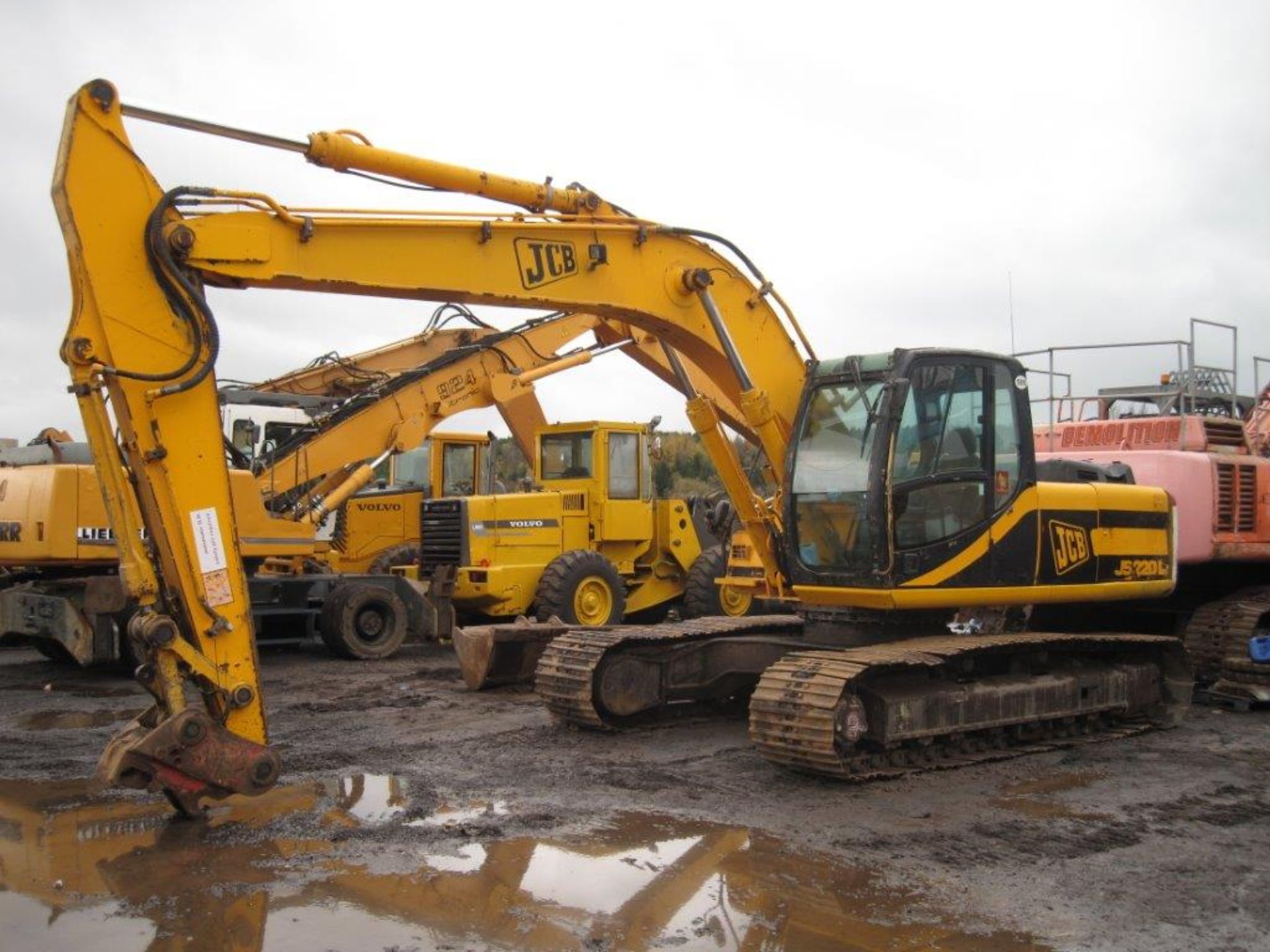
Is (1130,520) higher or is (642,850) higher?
(1130,520)

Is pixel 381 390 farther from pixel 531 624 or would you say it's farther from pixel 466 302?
pixel 466 302

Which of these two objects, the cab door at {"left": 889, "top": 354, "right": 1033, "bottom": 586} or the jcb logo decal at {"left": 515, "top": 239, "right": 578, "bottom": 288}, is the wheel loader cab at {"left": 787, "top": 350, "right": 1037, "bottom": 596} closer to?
the cab door at {"left": 889, "top": 354, "right": 1033, "bottom": 586}

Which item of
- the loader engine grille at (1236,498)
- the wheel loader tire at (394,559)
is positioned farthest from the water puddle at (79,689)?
the loader engine grille at (1236,498)

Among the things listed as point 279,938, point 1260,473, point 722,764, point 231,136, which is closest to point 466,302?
point 231,136

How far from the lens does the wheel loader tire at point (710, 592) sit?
14.4 m

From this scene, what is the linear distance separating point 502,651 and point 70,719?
132 inches

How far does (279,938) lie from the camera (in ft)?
15.6

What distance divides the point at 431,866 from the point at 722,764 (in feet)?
8.71

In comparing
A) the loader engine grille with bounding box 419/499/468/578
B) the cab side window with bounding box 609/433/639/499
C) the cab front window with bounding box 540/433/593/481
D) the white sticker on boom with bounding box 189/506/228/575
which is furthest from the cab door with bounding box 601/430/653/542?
the white sticker on boom with bounding box 189/506/228/575

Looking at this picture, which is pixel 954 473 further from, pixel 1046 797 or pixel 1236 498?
pixel 1236 498

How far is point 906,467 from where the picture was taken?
26.0 ft

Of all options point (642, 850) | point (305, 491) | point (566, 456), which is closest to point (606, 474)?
point (566, 456)

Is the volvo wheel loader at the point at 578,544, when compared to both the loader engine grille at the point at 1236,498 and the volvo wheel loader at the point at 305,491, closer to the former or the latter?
the volvo wheel loader at the point at 305,491

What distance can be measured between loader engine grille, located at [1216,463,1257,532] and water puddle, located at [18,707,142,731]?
9168 mm
